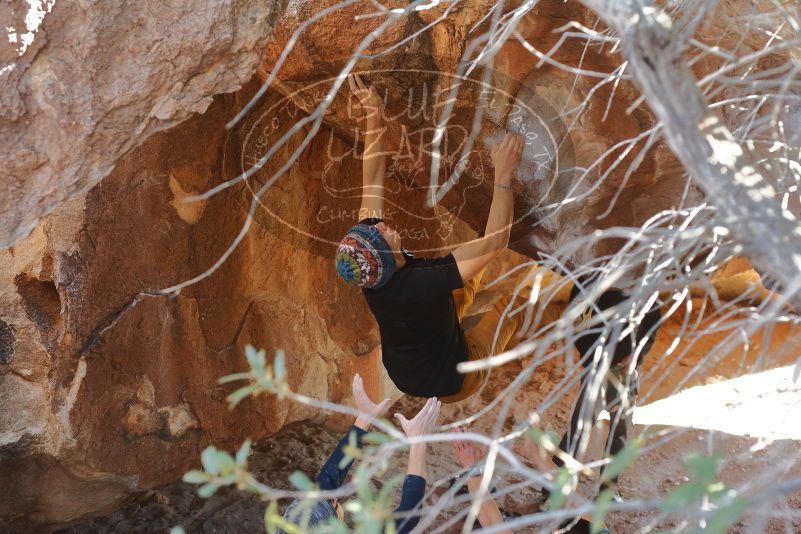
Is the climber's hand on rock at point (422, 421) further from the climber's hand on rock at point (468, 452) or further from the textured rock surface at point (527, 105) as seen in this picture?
the textured rock surface at point (527, 105)

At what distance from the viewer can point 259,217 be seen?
9.77 feet

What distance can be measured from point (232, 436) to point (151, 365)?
474 mm

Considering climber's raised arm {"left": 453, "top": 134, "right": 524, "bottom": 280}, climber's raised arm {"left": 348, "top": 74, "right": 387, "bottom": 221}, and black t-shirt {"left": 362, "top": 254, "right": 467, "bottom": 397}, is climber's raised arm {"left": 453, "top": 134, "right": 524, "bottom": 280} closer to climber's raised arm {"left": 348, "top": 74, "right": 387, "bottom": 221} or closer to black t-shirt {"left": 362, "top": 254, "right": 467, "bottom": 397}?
black t-shirt {"left": 362, "top": 254, "right": 467, "bottom": 397}

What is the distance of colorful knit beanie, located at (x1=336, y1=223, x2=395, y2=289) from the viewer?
246 cm

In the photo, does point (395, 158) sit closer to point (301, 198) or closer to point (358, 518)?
point (301, 198)

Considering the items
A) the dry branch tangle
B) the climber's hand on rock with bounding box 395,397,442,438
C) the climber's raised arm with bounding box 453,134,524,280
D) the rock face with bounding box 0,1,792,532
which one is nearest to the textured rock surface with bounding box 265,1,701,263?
the rock face with bounding box 0,1,792,532

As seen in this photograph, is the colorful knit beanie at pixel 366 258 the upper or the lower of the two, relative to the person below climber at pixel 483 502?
upper

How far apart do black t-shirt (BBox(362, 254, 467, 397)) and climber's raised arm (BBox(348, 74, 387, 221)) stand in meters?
0.24

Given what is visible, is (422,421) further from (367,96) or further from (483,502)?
(367,96)

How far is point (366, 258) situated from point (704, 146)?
4.77 feet

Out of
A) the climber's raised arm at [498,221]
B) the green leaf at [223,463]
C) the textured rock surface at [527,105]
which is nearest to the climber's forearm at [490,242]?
the climber's raised arm at [498,221]

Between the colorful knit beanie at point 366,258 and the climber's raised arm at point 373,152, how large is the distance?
0.22m

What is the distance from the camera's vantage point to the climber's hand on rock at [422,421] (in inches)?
99.3

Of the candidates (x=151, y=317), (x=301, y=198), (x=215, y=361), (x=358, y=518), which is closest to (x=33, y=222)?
(x=151, y=317)
